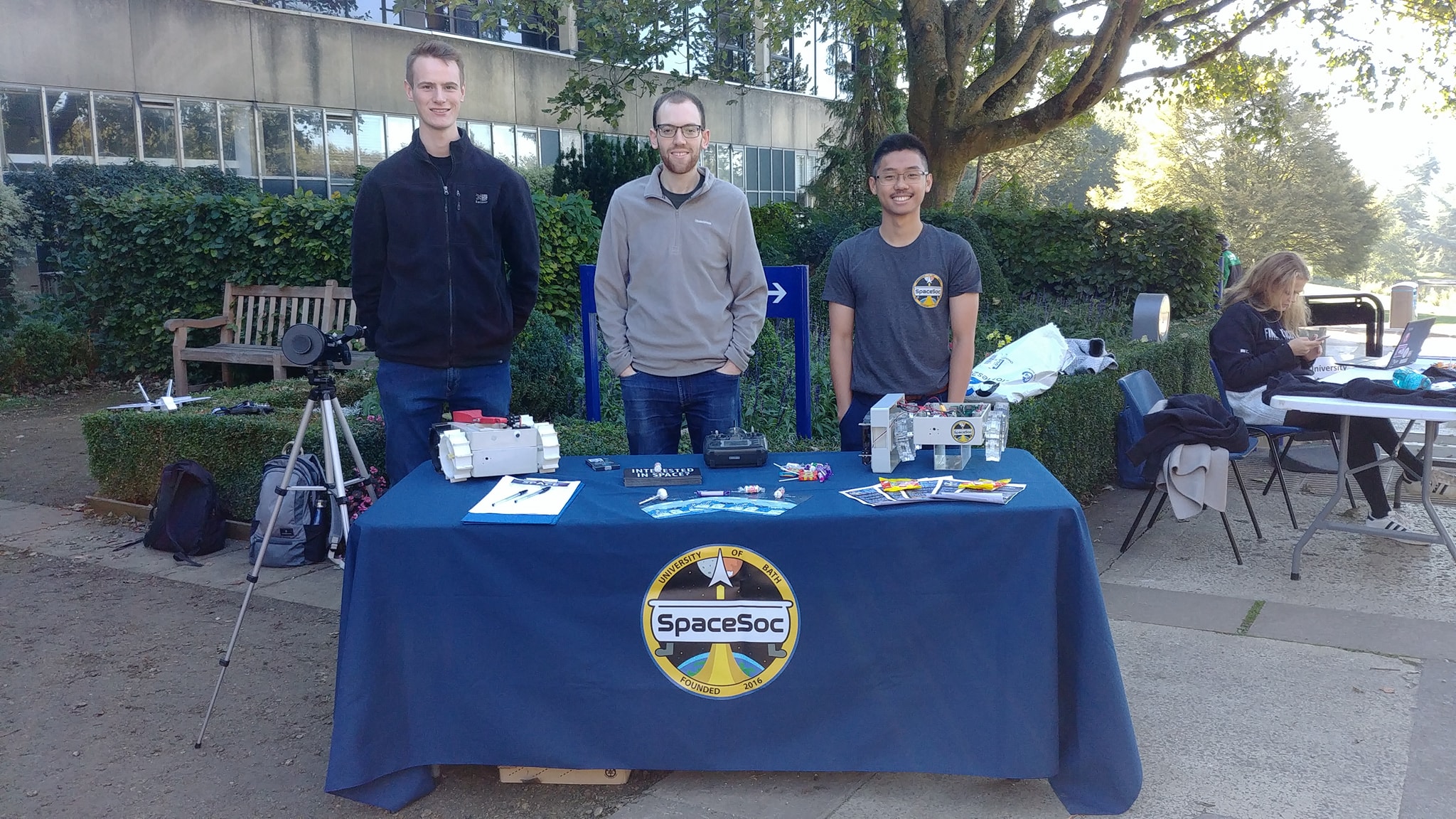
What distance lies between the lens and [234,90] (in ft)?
59.0

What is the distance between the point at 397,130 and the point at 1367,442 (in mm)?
18914

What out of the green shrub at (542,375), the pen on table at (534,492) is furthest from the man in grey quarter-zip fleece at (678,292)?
the green shrub at (542,375)

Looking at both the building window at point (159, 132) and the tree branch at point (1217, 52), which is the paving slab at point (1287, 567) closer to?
the tree branch at point (1217, 52)

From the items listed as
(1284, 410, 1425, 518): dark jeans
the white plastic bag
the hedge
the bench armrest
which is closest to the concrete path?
(1284, 410, 1425, 518): dark jeans

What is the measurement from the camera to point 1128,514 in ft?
20.5

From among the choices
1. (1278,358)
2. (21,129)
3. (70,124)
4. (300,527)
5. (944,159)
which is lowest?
(300,527)

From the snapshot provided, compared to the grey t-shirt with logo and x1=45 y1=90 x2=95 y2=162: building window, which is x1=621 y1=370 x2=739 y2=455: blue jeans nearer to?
the grey t-shirt with logo

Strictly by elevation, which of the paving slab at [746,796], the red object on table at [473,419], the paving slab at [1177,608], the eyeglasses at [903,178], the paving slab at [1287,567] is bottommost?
the paving slab at [746,796]

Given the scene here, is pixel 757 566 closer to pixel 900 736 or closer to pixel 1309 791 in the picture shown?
pixel 900 736

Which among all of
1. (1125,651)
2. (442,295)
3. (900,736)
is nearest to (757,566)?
(900,736)

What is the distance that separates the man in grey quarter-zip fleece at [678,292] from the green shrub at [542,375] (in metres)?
2.53

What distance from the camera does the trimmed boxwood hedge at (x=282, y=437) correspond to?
5.58 meters

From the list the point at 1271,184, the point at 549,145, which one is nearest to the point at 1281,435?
the point at 549,145

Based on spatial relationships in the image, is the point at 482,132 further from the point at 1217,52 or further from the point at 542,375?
the point at 542,375
